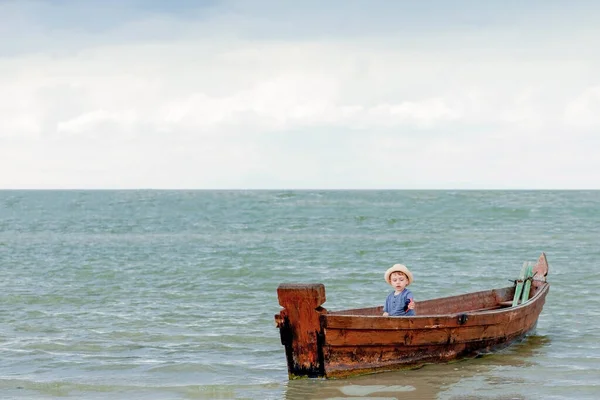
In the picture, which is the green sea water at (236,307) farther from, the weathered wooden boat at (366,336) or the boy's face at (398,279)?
the boy's face at (398,279)

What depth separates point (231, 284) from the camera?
62.2 ft

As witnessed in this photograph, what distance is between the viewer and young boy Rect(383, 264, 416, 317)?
956cm

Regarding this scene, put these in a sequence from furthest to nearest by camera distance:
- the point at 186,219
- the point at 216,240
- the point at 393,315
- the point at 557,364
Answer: the point at 186,219, the point at 216,240, the point at 557,364, the point at 393,315

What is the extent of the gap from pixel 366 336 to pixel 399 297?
0.74 m

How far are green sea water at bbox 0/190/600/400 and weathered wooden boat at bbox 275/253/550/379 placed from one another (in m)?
0.17

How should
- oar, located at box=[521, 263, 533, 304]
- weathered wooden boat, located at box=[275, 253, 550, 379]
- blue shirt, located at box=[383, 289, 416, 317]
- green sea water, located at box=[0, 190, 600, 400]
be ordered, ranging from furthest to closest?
1. oar, located at box=[521, 263, 533, 304]
2. blue shirt, located at box=[383, 289, 416, 317]
3. green sea water, located at box=[0, 190, 600, 400]
4. weathered wooden boat, located at box=[275, 253, 550, 379]

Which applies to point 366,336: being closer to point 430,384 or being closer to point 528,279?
point 430,384

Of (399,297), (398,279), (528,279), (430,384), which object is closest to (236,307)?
(528,279)

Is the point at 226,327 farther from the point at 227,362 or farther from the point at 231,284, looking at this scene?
the point at 231,284

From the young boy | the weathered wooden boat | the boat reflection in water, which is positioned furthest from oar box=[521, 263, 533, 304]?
the young boy

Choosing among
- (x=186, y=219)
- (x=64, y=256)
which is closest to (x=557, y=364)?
(x=64, y=256)

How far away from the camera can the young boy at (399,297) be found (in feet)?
31.4

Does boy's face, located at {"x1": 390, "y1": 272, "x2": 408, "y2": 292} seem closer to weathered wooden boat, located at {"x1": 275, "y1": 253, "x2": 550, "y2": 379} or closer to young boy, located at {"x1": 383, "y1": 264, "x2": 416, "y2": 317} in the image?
young boy, located at {"x1": 383, "y1": 264, "x2": 416, "y2": 317}

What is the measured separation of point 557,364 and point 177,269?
43.9ft
